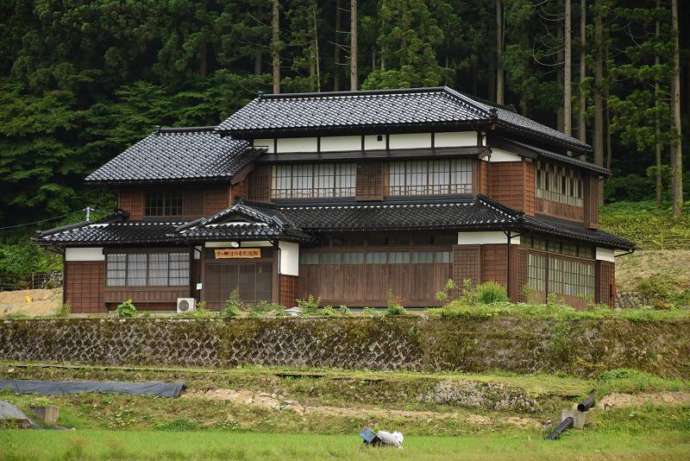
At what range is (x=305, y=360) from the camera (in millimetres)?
41594

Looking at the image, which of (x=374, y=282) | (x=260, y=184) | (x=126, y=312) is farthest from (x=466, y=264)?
(x=126, y=312)

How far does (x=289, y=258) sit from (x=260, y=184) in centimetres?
399

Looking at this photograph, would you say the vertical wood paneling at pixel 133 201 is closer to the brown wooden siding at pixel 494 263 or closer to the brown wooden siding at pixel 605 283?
the brown wooden siding at pixel 494 263

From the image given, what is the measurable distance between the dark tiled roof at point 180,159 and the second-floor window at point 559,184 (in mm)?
10299

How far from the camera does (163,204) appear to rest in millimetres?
53531

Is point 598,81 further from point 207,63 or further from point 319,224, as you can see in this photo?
point 207,63

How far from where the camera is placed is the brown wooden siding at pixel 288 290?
4941 centimetres

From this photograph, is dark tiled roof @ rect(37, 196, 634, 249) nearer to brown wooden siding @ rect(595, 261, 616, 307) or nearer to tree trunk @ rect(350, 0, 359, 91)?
brown wooden siding @ rect(595, 261, 616, 307)

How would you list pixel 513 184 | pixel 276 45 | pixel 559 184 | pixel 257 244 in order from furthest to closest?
pixel 276 45 → pixel 559 184 → pixel 513 184 → pixel 257 244

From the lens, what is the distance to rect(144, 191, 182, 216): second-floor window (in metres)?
53.3

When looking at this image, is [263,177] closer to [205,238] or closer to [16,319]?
[205,238]

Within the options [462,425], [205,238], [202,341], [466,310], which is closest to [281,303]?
[205,238]

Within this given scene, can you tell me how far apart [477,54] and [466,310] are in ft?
127

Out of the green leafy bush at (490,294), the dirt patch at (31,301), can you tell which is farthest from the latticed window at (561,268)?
the dirt patch at (31,301)
